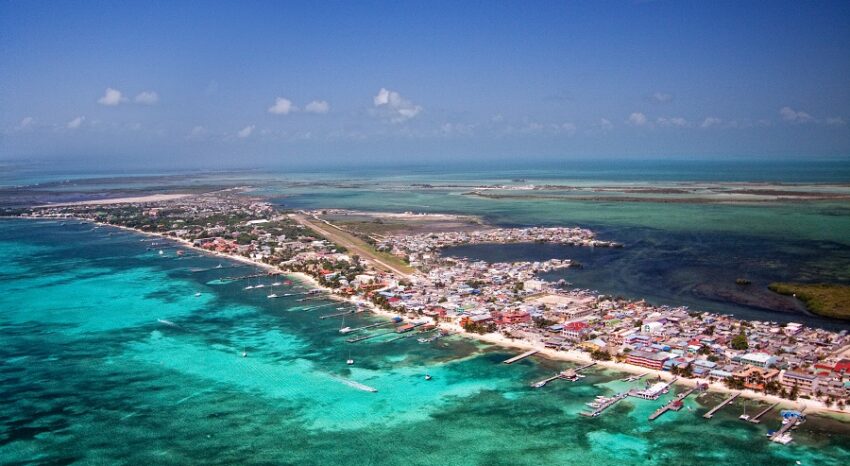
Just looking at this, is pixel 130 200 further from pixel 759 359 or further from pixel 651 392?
pixel 759 359

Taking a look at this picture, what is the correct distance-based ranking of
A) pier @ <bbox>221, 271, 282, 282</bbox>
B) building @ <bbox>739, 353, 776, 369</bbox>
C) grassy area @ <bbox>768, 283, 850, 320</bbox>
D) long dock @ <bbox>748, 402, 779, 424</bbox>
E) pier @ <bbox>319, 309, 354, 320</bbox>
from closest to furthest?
long dock @ <bbox>748, 402, 779, 424</bbox> → building @ <bbox>739, 353, 776, 369</bbox> → grassy area @ <bbox>768, 283, 850, 320</bbox> → pier @ <bbox>319, 309, 354, 320</bbox> → pier @ <bbox>221, 271, 282, 282</bbox>

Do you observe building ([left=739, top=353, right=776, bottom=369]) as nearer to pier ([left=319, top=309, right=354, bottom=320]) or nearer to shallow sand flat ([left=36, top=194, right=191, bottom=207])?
pier ([left=319, top=309, right=354, bottom=320])

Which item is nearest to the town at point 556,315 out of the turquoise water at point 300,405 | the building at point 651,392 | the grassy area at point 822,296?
the building at point 651,392

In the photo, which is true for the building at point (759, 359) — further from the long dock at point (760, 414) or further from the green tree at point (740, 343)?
the long dock at point (760, 414)

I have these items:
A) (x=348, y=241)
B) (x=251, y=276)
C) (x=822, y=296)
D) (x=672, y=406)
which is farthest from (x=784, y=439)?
(x=348, y=241)

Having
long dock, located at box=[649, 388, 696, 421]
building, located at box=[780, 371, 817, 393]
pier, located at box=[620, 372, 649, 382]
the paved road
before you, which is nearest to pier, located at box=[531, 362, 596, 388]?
pier, located at box=[620, 372, 649, 382]

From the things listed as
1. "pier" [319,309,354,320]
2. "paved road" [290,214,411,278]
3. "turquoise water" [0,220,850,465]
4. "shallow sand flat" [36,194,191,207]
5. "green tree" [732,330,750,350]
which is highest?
"shallow sand flat" [36,194,191,207]

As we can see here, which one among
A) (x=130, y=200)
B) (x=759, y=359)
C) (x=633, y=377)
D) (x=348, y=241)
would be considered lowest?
(x=633, y=377)
